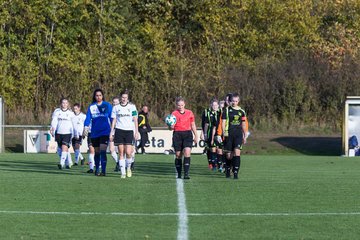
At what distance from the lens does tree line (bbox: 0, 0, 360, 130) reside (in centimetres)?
5409

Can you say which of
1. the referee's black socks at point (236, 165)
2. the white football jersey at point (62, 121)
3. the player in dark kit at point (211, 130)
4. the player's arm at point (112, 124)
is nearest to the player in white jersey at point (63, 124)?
the white football jersey at point (62, 121)

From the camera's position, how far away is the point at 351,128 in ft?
137

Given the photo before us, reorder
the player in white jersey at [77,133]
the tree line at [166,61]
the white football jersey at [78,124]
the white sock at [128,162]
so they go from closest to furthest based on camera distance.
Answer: the white sock at [128,162], the white football jersey at [78,124], the player in white jersey at [77,133], the tree line at [166,61]

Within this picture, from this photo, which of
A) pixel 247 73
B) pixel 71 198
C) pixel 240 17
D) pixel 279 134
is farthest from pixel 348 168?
pixel 240 17

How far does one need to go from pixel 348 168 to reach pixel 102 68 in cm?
2832

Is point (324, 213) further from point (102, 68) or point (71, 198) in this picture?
point (102, 68)

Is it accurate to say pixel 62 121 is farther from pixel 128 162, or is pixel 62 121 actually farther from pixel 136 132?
pixel 136 132

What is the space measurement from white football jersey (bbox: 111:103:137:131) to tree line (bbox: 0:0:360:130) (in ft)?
97.8

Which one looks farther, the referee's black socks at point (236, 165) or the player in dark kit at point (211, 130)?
the player in dark kit at point (211, 130)

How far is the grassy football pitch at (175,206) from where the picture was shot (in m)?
12.5

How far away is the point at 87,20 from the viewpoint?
5575cm

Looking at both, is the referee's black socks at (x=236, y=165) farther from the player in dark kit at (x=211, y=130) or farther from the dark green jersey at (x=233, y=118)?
the player in dark kit at (x=211, y=130)

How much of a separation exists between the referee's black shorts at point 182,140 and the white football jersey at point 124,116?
1021 mm

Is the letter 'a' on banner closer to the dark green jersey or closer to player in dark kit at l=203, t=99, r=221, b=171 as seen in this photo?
player in dark kit at l=203, t=99, r=221, b=171
